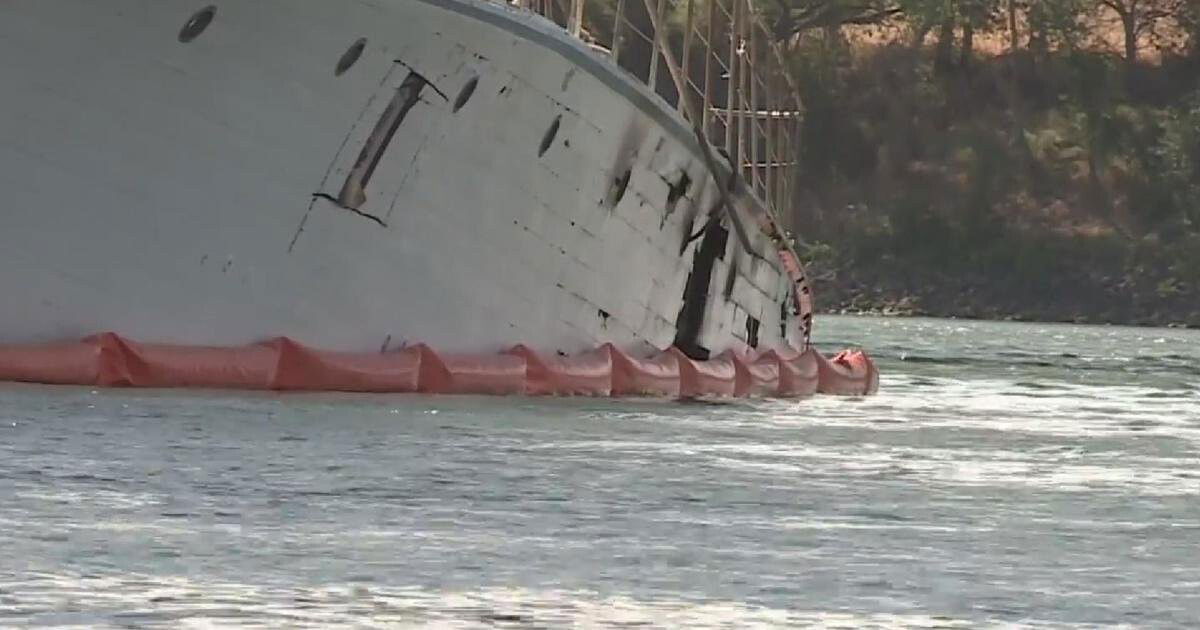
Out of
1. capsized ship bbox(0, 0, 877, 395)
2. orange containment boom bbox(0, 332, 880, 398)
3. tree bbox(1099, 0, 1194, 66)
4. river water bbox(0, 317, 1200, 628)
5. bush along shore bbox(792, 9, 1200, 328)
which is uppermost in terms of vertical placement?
tree bbox(1099, 0, 1194, 66)

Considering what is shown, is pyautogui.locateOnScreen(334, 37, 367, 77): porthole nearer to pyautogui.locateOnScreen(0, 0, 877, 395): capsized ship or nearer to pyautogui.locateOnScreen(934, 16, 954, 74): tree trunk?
pyautogui.locateOnScreen(0, 0, 877, 395): capsized ship

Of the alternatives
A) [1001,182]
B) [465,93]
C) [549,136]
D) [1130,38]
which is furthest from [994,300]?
[465,93]

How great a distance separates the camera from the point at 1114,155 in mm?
74812

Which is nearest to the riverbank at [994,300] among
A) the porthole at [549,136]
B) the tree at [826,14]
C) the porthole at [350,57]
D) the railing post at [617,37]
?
the tree at [826,14]

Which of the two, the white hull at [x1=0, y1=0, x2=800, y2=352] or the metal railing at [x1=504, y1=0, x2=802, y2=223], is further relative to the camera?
the metal railing at [x1=504, y1=0, x2=802, y2=223]

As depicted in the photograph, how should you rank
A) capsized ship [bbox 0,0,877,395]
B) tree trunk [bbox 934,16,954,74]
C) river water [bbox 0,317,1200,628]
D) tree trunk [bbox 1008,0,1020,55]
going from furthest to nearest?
tree trunk [bbox 934,16,954,74]
tree trunk [bbox 1008,0,1020,55]
capsized ship [bbox 0,0,877,395]
river water [bbox 0,317,1200,628]

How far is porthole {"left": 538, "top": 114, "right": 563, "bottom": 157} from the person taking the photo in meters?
19.7

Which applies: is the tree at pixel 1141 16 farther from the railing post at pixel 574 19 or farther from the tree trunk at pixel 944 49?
the railing post at pixel 574 19

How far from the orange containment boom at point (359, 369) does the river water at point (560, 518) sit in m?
0.30

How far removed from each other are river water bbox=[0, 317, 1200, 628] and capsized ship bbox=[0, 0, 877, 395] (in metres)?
0.69

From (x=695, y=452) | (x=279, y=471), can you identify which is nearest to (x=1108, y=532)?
(x=279, y=471)

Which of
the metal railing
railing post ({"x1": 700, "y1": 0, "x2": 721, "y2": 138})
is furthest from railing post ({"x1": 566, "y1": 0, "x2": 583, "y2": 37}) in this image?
railing post ({"x1": 700, "y1": 0, "x2": 721, "y2": 138})

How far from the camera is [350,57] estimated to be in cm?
1802

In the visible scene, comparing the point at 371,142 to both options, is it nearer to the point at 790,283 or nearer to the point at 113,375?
the point at 113,375
